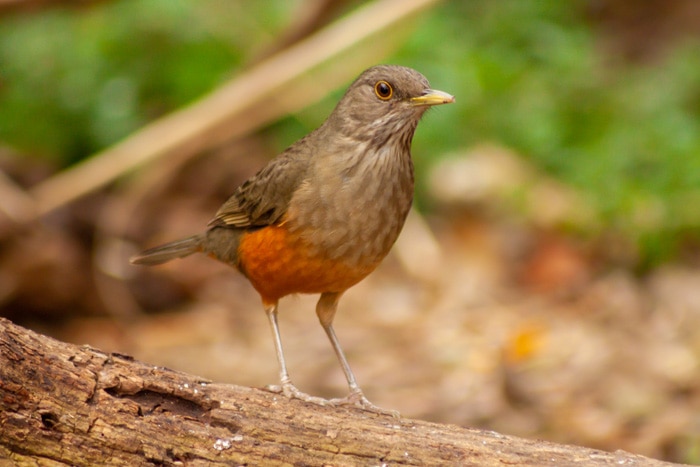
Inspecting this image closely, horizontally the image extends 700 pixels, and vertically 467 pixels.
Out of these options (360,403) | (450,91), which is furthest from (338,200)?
(450,91)

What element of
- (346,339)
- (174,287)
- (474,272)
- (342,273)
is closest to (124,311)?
(174,287)

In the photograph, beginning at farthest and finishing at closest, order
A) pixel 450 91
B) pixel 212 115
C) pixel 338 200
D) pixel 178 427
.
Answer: pixel 450 91 → pixel 212 115 → pixel 338 200 → pixel 178 427

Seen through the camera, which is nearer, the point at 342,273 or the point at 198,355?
the point at 342,273

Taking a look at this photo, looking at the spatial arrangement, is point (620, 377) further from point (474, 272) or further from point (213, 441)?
point (213, 441)

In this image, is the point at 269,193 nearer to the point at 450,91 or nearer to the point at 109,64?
the point at 450,91

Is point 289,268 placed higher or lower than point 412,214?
lower

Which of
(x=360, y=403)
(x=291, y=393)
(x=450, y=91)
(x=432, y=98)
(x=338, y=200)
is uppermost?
(x=450, y=91)
